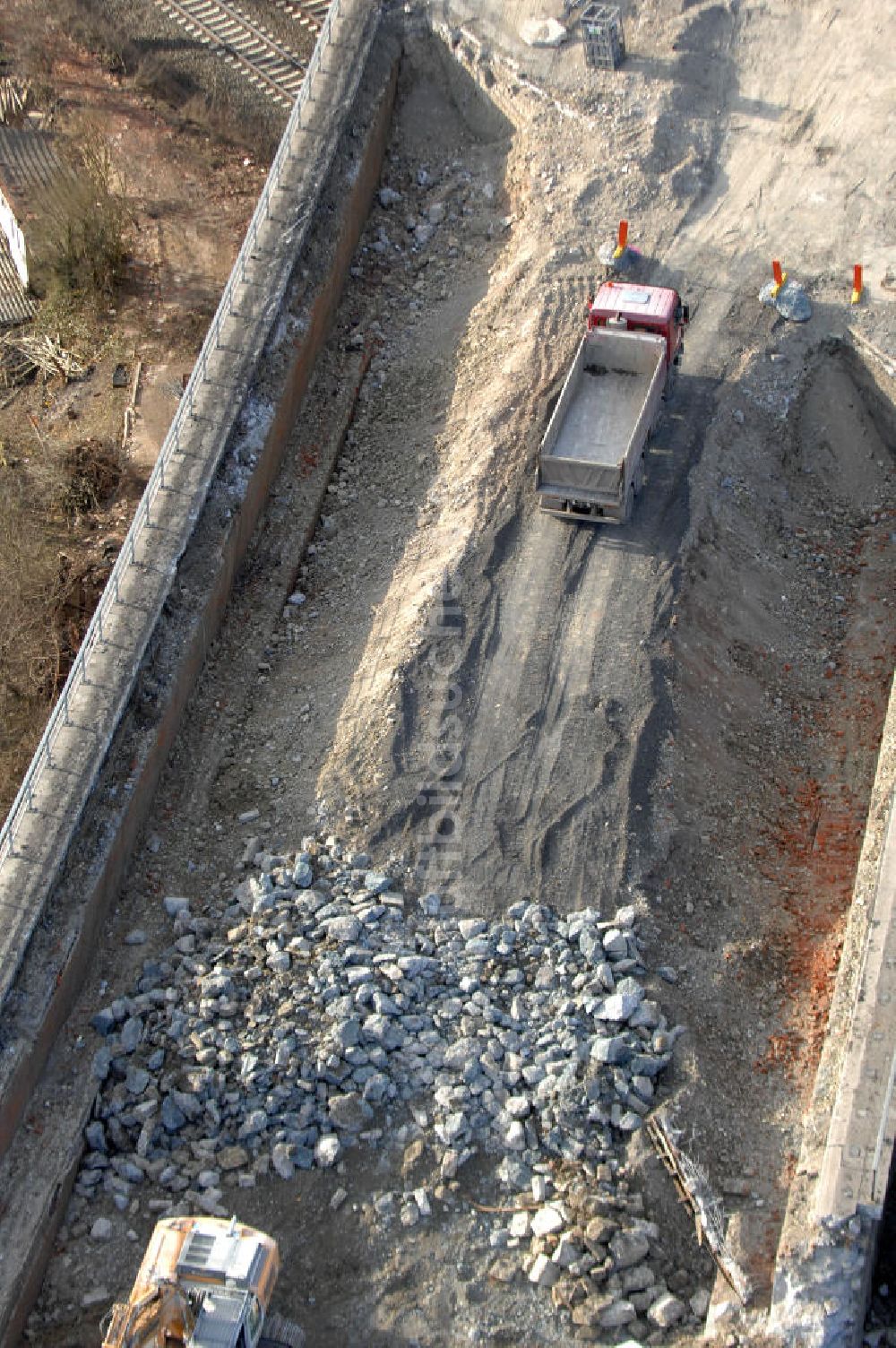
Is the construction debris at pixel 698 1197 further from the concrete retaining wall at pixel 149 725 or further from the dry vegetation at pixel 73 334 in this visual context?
the dry vegetation at pixel 73 334

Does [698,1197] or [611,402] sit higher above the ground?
[611,402]

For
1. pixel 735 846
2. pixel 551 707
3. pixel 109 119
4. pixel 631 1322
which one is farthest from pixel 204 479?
pixel 109 119

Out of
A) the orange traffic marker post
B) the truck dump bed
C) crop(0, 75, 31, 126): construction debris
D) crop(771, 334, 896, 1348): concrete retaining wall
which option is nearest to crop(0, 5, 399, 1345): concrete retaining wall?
the truck dump bed

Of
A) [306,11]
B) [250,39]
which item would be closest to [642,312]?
[306,11]

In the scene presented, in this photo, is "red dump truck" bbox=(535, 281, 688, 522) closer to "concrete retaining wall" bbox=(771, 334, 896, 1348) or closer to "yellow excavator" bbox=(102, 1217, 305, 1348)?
"concrete retaining wall" bbox=(771, 334, 896, 1348)

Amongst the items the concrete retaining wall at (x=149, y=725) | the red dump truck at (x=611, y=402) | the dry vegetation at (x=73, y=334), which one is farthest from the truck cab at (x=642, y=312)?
the dry vegetation at (x=73, y=334)

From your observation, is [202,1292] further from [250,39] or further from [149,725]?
[250,39]
